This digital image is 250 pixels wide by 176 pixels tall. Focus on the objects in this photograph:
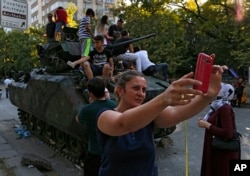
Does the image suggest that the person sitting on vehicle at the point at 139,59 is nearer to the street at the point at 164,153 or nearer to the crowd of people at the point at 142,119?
the street at the point at 164,153

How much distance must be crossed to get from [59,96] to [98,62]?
98 cm

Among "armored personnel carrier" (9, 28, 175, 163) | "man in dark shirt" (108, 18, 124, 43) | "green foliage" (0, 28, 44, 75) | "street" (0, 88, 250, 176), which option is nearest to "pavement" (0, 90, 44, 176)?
"street" (0, 88, 250, 176)

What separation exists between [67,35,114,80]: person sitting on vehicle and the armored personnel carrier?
27 cm

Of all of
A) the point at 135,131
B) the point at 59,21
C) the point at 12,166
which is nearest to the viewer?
the point at 135,131

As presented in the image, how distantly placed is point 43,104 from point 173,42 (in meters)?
18.9

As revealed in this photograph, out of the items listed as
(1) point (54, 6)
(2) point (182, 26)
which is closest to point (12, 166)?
(2) point (182, 26)

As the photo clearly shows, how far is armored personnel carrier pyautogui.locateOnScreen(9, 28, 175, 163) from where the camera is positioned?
21.9 ft

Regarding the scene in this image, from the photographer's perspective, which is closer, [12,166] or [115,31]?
[12,166]

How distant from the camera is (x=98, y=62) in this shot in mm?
7121

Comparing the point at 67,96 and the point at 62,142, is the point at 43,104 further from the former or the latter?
the point at 67,96

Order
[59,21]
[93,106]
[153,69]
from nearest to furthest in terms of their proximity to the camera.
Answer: [93,106] → [153,69] → [59,21]

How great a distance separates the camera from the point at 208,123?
3885mm

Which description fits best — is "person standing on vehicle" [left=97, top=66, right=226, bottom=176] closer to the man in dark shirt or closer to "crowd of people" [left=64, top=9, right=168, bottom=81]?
"crowd of people" [left=64, top=9, right=168, bottom=81]

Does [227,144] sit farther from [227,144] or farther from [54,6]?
[54,6]
